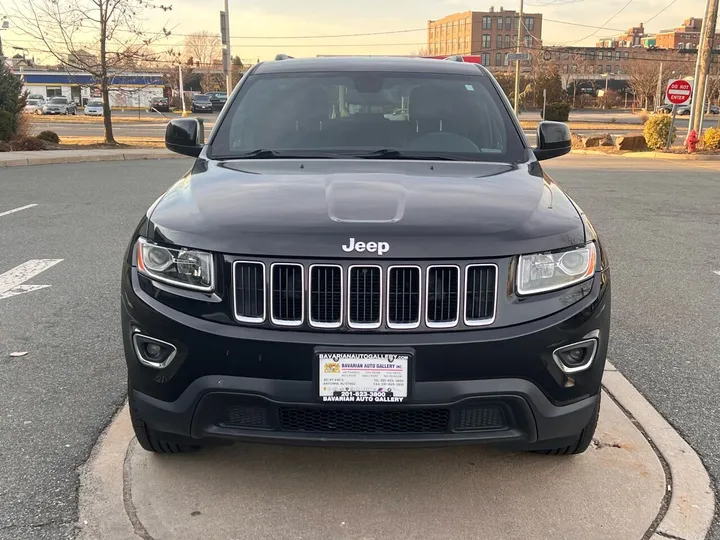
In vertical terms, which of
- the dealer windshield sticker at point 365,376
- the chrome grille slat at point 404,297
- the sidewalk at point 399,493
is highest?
the chrome grille slat at point 404,297

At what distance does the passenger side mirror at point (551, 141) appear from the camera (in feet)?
13.3

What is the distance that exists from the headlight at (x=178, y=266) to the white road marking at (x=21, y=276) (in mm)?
3478

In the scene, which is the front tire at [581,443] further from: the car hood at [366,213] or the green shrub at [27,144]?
the green shrub at [27,144]

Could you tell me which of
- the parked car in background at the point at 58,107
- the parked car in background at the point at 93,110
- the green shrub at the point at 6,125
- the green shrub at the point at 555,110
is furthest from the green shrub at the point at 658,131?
the parked car in background at the point at 58,107

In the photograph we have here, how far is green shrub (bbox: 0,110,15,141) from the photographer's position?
1866 centimetres

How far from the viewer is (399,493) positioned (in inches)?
109

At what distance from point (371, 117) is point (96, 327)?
241 centimetres

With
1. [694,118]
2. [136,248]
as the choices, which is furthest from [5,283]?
[694,118]

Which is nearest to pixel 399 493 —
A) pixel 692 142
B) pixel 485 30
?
pixel 692 142

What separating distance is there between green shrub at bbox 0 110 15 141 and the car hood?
18.3 meters

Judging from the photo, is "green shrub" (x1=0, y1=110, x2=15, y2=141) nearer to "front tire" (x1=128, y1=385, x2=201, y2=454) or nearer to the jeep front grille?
"front tire" (x1=128, y1=385, x2=201, y2=454)

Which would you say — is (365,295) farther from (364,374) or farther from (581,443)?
(581,443)

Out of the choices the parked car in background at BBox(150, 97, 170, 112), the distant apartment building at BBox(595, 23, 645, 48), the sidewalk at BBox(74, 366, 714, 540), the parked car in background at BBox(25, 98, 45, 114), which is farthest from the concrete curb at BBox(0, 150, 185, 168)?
the distant apartment building at BBox(595, 23, 645, 48)

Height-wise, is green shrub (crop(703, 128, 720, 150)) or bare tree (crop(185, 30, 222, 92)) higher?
bare tree (crop(185, 30, 222, 92))
